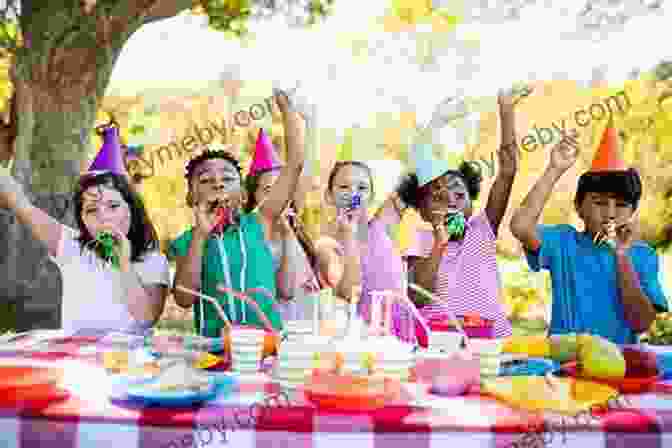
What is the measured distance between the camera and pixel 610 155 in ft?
6.05

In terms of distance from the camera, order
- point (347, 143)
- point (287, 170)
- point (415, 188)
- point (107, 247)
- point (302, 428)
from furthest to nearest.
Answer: point (347, 143) < point (415, 188) < point (287, 170) < point (107, 247) < point (302, 428)

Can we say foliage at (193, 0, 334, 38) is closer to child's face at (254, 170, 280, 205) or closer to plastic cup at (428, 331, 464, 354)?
child's face at (254, 170, 280, 205)

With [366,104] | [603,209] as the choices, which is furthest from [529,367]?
[366,104]

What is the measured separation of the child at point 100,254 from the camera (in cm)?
184

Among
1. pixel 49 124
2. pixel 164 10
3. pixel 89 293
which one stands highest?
pixel 164 10

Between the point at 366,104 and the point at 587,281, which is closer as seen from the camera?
the point at 587,281

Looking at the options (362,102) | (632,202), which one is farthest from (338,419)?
(362,102)

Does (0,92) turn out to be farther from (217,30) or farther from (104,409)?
(104,409)

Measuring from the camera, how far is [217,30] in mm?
3682

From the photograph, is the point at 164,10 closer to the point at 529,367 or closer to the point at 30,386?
the point at 30,386

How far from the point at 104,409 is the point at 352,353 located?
1.28 feet

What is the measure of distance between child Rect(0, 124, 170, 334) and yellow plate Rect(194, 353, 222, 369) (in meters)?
0.55

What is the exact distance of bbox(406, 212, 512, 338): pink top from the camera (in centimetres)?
188

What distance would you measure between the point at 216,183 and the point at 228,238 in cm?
17
